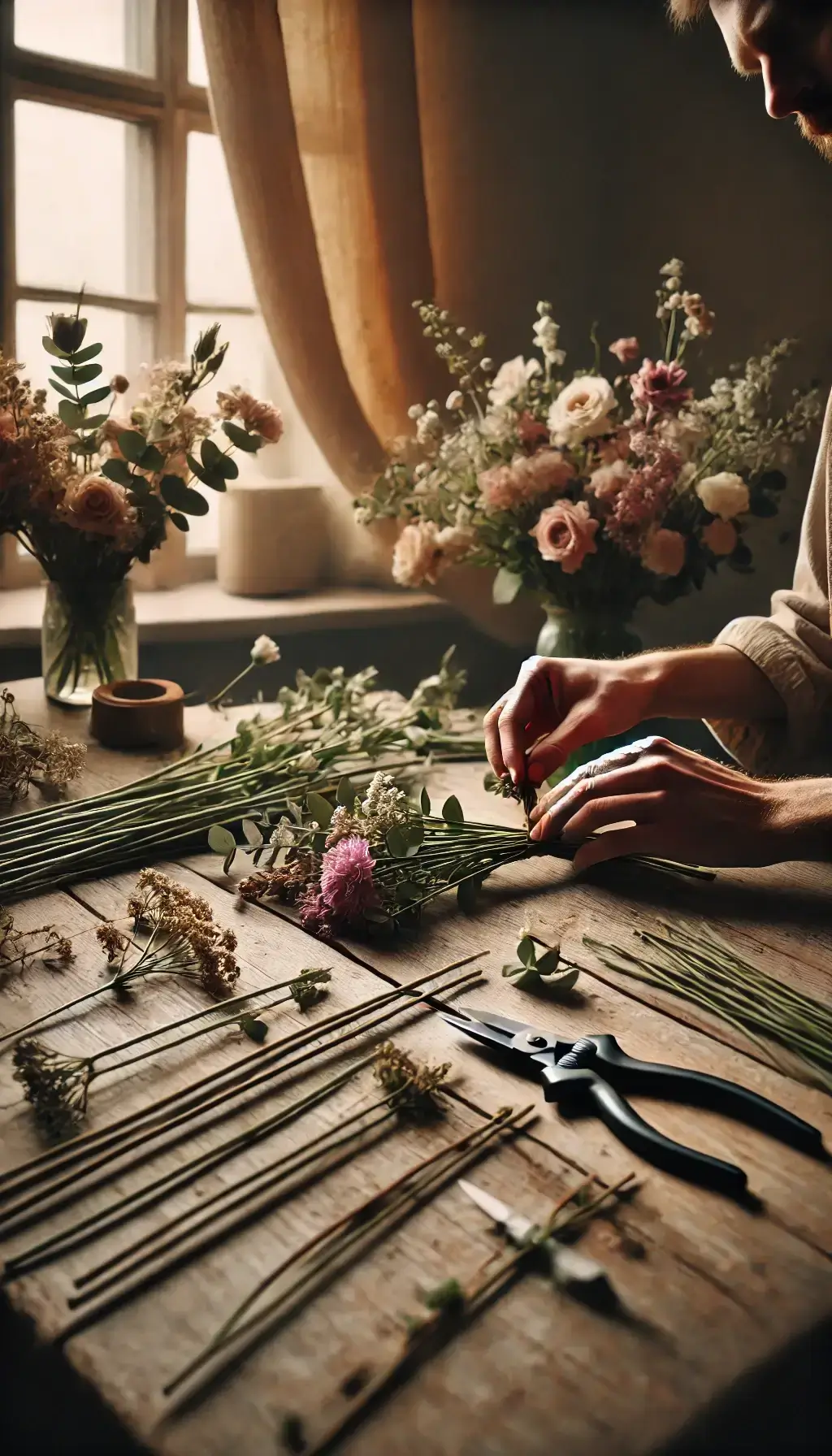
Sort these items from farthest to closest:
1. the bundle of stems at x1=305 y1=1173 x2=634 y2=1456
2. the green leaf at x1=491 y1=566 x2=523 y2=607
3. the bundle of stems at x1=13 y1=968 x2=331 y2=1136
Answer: the green leaf at x1=491 y1=566 x2=523 y2=607
the bundle of stems at x1=13 y1=968 x2=331 y2=1136
the bundle of stems at x1=305 y1=1173 x2=634 y2=1456

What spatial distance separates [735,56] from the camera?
1.27m

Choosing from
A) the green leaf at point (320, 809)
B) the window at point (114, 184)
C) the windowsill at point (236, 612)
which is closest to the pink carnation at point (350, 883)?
the green leaf at point (320, 809)

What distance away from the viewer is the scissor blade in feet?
2.79

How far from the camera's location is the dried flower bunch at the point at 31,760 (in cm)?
132

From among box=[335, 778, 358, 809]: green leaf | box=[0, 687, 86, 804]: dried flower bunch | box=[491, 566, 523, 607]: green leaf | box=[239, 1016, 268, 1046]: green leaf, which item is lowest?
box=[239, 1016, 268, 1046]: green leaf

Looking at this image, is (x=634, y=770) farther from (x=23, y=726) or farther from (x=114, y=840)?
(x=23, y=726)

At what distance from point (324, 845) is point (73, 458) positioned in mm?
754

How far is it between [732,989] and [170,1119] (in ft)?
1.54

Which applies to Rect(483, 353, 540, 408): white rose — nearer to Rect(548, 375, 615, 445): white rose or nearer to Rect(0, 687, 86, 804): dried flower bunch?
Rect(548, 375, 615, 445): white rose

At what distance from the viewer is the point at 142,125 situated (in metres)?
2.26

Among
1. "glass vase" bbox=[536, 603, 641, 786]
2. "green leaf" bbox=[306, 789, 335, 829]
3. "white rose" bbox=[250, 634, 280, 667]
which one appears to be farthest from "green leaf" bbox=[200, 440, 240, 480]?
"green leaf" bbox=[306, 789, 335, 829]

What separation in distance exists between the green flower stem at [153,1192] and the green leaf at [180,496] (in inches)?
38.2

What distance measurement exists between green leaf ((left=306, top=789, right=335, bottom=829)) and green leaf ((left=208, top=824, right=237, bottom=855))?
9cm

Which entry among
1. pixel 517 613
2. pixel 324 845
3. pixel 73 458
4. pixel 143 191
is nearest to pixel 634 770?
pixel 324 845
